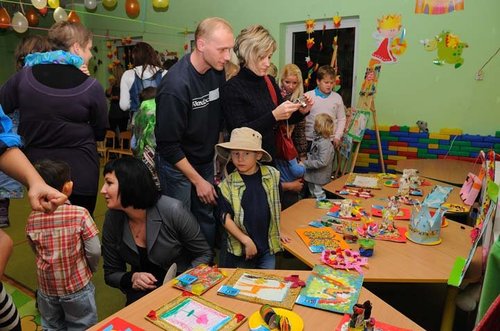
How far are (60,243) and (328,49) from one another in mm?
4029

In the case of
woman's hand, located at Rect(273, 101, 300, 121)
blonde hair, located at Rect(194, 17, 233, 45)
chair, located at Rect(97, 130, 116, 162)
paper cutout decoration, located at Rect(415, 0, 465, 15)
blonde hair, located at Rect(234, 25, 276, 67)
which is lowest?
chair, located at Rect(97, 130, 116, 162)

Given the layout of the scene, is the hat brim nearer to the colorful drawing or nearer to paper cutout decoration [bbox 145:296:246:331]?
the colorful drawing

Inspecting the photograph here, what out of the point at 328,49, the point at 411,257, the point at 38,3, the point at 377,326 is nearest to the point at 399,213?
the point at 411,257

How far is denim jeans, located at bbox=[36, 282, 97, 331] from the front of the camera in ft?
5.88

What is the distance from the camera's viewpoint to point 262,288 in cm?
144

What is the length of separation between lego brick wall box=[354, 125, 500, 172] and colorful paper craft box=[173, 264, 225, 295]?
3421 mm

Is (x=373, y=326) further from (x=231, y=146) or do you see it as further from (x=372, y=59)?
(x=372, y=59)

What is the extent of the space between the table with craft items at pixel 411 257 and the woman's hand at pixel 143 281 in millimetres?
642

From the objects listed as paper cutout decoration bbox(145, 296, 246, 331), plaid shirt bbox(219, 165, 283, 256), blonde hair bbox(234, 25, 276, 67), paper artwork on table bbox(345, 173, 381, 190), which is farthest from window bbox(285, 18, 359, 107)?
paper cutout decoration bbox(145, 296, 246, 331)

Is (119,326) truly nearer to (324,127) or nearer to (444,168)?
(324,127)

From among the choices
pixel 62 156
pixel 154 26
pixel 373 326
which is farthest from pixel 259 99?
pixel 154 26

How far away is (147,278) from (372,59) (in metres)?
3.70

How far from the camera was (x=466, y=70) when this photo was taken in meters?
3.94

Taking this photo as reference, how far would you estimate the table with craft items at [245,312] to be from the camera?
124 centimetres
